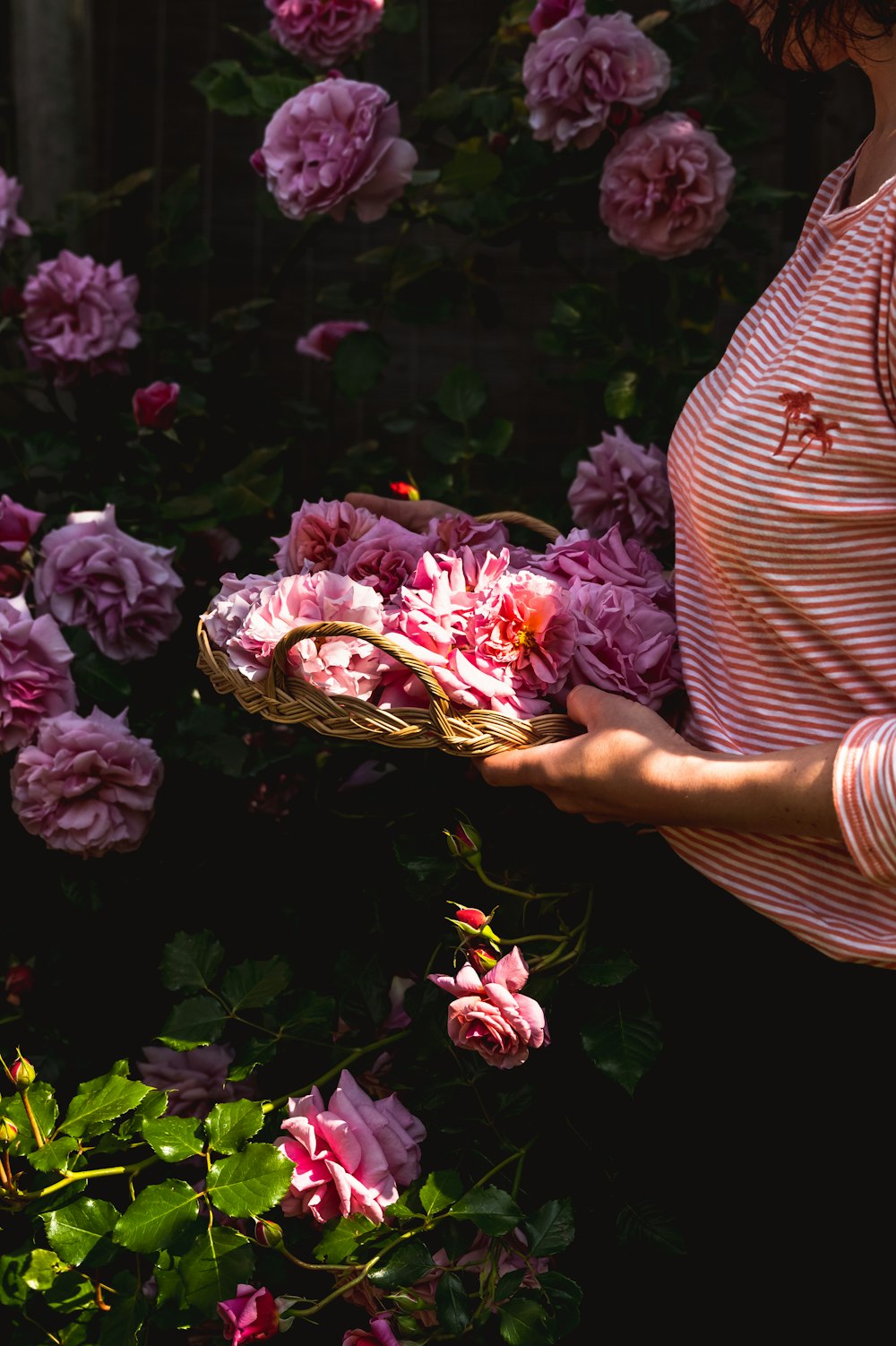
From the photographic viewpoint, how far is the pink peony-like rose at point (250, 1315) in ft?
3.53

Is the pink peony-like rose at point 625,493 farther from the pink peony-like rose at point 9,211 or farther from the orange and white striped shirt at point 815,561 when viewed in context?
the pink peony-like rose at point 9,211

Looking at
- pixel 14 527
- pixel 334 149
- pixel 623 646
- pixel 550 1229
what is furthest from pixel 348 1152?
pixel 334 149

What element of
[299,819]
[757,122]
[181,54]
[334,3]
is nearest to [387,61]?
[181,54]

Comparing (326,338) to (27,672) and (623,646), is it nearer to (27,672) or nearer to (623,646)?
(27,672)

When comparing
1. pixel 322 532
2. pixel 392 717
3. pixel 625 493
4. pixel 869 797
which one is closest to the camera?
pixel 869 797

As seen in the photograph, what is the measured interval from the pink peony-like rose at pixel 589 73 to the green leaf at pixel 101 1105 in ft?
4.11

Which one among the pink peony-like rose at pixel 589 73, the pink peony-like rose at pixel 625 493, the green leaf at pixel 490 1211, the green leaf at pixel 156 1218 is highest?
the pink peony-like rose at pixel 589 73

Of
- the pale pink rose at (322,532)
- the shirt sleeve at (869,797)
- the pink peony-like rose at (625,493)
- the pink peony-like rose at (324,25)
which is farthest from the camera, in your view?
the pink peony-like rose at (324,25)

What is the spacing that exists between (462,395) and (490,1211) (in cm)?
109

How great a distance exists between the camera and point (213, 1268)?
1.04m

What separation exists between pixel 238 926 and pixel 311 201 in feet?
3.13

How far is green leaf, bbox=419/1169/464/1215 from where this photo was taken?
1.09m

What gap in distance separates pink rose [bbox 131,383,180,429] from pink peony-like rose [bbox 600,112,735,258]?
2.11 ft

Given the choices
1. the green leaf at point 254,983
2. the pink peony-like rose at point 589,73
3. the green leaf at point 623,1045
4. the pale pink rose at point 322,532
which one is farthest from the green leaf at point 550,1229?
the pink peony-like rose at point 589,73
